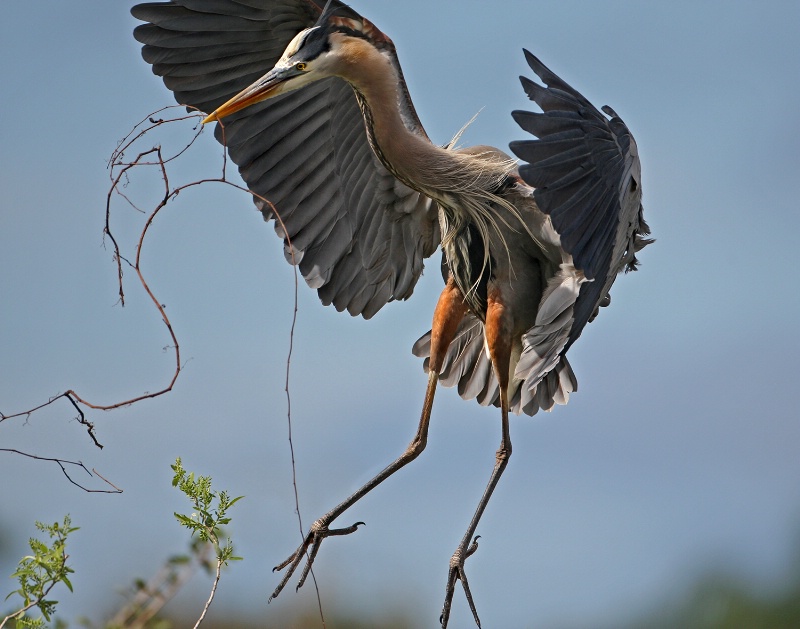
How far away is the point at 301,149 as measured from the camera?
4473mm

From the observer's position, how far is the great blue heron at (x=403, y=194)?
12.0ft

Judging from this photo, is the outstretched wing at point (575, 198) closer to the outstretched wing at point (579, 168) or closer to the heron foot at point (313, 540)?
the outstretched wing at point (579, 168)

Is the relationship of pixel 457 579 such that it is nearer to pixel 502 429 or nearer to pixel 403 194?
pixel 502 429

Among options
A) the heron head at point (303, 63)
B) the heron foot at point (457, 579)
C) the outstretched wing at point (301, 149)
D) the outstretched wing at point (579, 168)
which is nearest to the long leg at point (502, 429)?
the heron foot at point (457, 579)

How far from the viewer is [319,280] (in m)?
4.58

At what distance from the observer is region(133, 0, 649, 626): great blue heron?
3.64m

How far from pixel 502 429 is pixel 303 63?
66.2 inches

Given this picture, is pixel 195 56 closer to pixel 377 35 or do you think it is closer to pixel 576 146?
pixel 377 35

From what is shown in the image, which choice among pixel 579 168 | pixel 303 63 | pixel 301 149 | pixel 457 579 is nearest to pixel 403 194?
pixel 301 149

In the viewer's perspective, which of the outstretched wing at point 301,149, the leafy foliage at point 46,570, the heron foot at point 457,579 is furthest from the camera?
the outstretched wing at point 301,149

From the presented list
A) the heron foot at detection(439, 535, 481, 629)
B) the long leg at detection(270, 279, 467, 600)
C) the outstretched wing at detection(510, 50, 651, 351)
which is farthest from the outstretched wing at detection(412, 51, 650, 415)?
the heron foot at detection(439, 535, 481, 629)

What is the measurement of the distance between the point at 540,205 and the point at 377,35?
107 centimetres

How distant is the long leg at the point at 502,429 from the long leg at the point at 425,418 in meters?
0.27

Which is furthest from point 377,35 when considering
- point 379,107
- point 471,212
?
point 471,212
